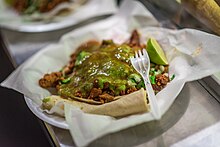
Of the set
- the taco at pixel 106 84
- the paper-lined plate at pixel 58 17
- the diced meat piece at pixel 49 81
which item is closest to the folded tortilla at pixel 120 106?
the taco at pixel 106 84

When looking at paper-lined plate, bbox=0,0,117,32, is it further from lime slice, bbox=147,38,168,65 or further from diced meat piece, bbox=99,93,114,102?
diced meat piece, bbox=99,93,114,102

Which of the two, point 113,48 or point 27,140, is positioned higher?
point 113,48

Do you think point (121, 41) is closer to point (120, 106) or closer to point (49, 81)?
point (49, 81)

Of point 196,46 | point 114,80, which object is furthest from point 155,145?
point 196,46

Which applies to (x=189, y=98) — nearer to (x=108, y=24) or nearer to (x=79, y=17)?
(x=108, y=24)

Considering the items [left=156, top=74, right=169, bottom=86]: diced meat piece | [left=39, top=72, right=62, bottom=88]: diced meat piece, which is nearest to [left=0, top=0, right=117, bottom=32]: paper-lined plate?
[left=39, top=72, right=62, bottom=88]: diced meat piece

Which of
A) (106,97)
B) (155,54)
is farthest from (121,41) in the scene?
(106,97)
